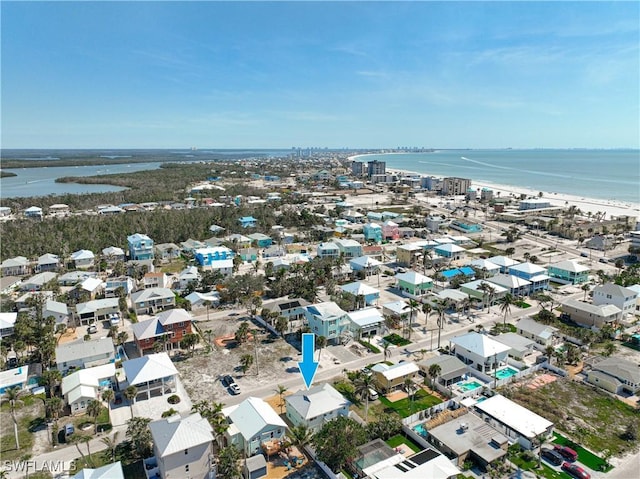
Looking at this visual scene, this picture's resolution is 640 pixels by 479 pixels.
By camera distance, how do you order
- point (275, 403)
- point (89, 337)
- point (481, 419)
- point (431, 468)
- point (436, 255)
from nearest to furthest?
point (431, 468), point (481, 419), point (275, 403), point (89, 337), point (436, 255)

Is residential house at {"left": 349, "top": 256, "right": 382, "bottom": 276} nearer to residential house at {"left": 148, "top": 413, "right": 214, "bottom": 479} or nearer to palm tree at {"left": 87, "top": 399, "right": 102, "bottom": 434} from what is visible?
residential house at {"left": 148, "top": 413, "right": 214, "bottom": 479}

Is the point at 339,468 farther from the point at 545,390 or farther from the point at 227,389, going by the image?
the point at 545,390

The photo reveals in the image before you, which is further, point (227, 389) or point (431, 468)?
point (227, 389)

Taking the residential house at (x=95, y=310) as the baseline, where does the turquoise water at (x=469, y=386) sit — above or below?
below

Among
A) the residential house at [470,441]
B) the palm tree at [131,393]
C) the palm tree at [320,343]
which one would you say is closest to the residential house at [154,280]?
the palm tree at [131,393]

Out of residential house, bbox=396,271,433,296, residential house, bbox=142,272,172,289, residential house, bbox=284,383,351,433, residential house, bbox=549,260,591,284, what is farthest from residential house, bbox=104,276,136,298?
residential house, bbox=549,260,591,284

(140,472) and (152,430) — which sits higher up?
(152,430)

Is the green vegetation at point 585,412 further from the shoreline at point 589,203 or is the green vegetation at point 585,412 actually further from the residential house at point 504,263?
the shoreline at point 589,203

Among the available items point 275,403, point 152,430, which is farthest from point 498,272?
point 152,430
